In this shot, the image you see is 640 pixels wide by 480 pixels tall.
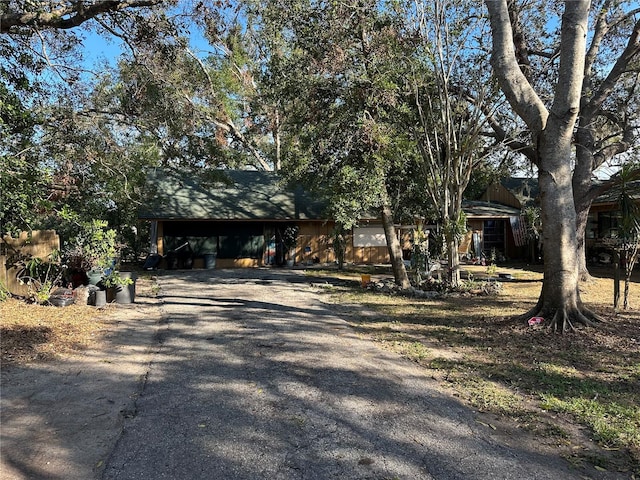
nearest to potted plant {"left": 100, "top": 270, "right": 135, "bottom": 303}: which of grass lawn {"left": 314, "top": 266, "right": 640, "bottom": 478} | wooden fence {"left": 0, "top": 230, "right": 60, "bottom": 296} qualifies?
wooden fence {"left": 0, "top": 230, "right": 60, "bottom": 296}

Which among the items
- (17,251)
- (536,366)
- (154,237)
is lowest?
(536,366)

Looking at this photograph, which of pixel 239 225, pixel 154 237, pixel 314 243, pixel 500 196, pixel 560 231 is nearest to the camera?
pixel 560 231

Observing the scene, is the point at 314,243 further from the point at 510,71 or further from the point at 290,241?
the point at 510,71

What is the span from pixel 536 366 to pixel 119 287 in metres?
8.45

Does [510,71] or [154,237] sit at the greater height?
[510,71]

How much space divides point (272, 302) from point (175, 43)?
241 inches

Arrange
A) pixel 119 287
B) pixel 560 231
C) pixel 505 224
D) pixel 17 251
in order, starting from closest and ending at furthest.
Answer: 1. pixel 560 231
2. pixel 17 251
3. pixel 119 287
4. pixel 505 224

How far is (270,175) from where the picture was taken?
24281mm

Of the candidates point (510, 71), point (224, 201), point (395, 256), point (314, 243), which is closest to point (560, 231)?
point (510, 71)

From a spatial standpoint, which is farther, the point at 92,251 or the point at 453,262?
the point at 453,262

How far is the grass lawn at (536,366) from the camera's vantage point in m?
3.57

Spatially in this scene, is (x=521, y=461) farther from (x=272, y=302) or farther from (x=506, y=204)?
(x=506, y=204)

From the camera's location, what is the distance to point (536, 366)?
529cm

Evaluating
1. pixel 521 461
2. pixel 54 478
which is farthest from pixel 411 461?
pixel 54 478
